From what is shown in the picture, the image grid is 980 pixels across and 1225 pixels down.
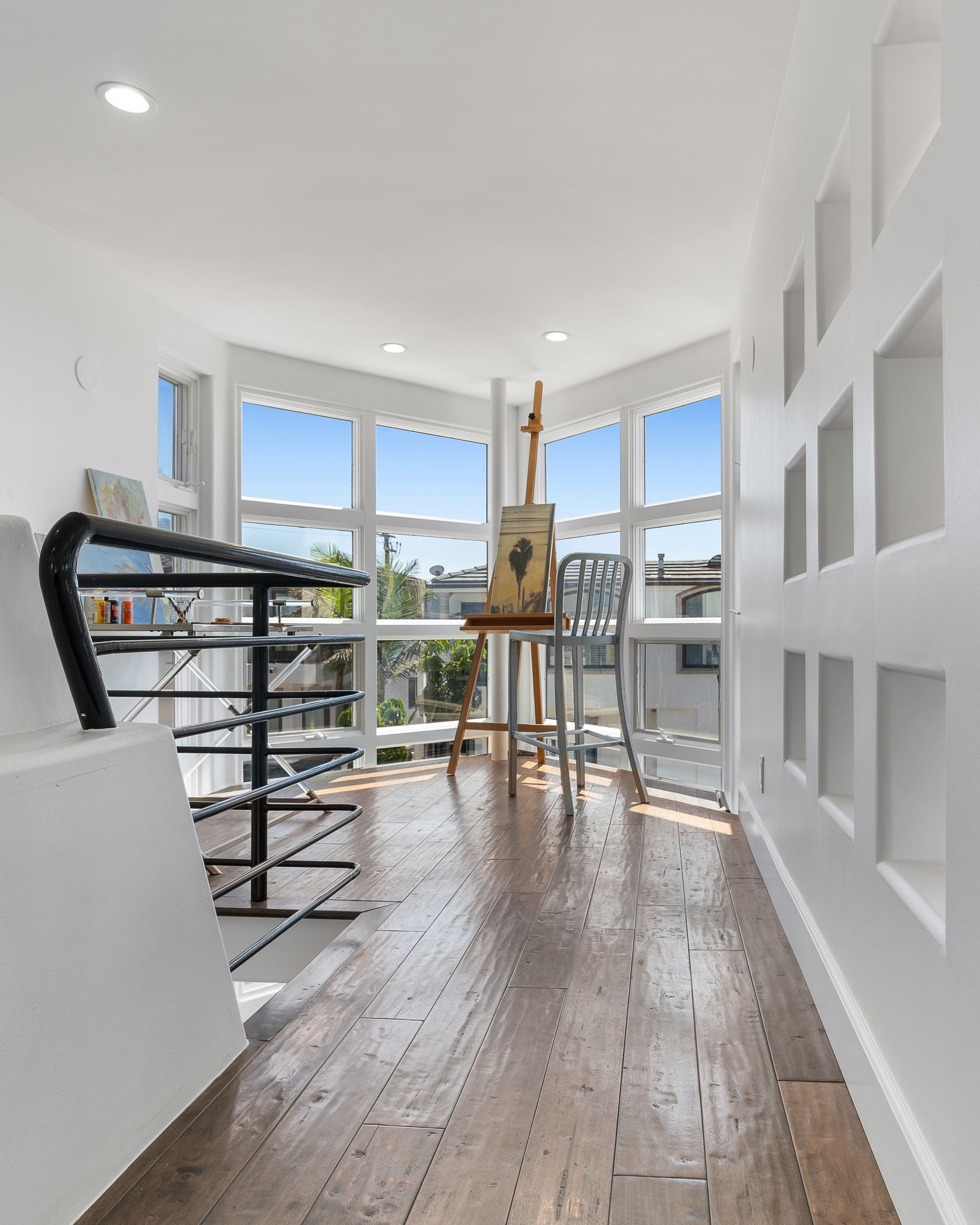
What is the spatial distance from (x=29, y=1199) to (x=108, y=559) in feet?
10.5

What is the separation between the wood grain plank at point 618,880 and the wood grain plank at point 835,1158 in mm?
850

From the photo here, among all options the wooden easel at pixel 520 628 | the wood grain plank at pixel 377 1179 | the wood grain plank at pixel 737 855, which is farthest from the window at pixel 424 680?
the wood grain plank at pixel 377 1179

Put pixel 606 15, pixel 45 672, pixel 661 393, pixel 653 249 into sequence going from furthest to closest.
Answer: pixel 661 393 < pixel 653 249 < pixel 606 15 < pixel 45 672

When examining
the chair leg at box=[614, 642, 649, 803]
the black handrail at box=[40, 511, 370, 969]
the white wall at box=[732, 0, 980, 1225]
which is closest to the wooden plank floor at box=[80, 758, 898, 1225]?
the white wall at box=[732, 0, 980, 1225]

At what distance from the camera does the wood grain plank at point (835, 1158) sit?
1.04 m

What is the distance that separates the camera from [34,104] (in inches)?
100.0

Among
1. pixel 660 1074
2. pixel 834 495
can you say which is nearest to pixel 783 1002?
pixel 660 1074

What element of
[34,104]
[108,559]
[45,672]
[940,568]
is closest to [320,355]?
[108,559]

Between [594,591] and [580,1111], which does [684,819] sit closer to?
[594,591]

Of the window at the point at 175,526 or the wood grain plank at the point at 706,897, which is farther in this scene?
the window at the point at 175,526

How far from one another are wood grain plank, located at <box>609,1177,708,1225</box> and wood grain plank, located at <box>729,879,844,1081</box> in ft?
1.22

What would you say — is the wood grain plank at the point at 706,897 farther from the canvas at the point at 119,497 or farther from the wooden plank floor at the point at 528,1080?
the canvas at the point at 119,497

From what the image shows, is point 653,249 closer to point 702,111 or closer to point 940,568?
point 702,111

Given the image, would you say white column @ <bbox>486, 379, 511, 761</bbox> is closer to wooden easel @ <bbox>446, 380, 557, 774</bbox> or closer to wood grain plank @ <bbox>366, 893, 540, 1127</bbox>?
wooden easel @ <bbox>446, 380, 557, 774</bbox>
